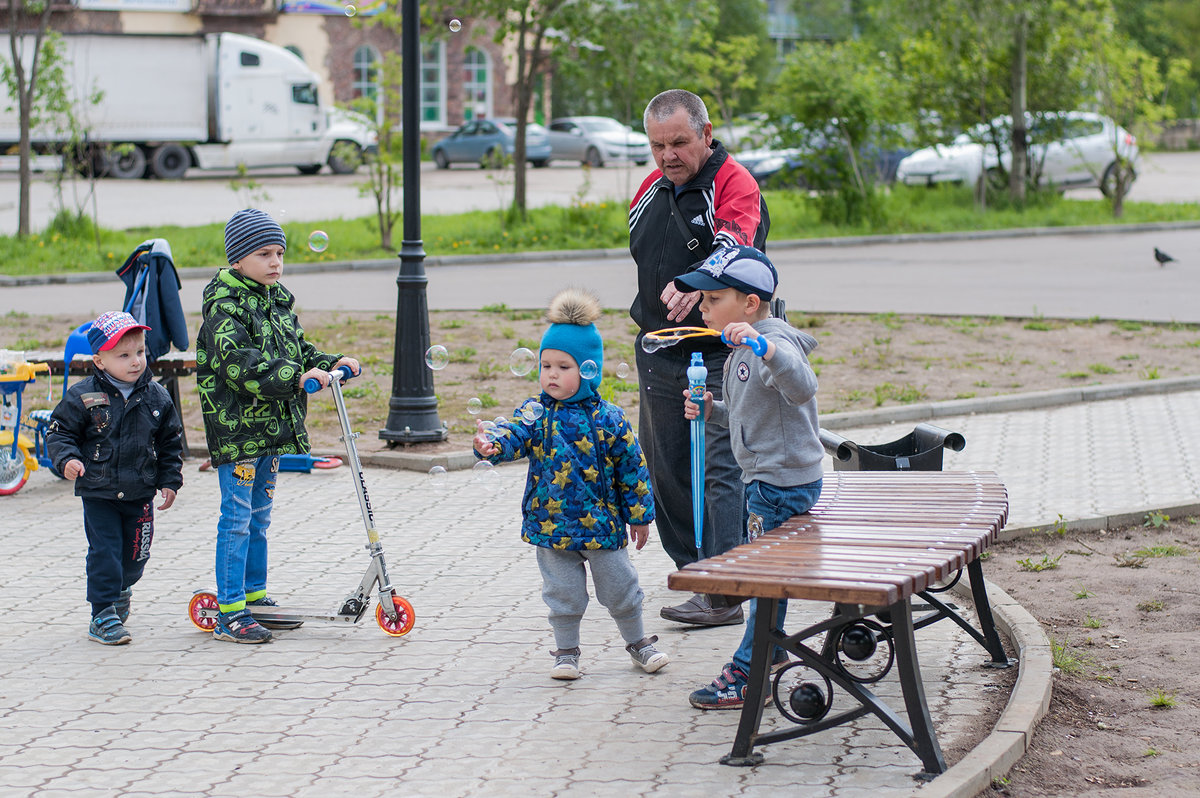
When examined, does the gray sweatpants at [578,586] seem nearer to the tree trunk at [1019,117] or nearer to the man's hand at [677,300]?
the man's hand at [677,300]

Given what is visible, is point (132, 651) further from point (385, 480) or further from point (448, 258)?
point (448, 258)

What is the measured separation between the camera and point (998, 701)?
15.1 ft

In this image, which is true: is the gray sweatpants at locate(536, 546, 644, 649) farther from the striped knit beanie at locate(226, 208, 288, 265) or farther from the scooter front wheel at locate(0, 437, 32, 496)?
the scooter front wheel at locate(0, 437, 32, 496)

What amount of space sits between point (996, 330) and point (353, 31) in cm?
3295

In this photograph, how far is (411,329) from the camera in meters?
8.73

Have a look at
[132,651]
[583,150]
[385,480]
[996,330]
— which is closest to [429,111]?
[583,150]

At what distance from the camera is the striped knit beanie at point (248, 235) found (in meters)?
5.16

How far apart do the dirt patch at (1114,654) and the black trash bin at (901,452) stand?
2.09 ft

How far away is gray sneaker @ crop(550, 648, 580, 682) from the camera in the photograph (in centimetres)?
481

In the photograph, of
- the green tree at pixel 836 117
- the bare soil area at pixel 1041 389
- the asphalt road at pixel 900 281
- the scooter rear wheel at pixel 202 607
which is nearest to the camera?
the bare soil area at pixel 1041 389

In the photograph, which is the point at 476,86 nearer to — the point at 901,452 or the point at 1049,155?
the point at 1049,155

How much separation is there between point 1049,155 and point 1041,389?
18.5 m

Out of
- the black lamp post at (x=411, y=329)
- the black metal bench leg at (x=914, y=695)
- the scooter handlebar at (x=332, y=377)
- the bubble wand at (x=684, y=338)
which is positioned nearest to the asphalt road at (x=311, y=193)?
the black lamp post at (x=411, y=329)

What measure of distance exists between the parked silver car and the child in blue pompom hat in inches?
1372
